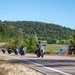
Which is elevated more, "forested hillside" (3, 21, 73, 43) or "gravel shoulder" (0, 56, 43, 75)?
"forested hillside" (3, 21, 73, 43)

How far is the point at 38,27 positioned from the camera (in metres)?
198

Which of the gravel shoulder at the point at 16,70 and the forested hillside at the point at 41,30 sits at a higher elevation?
the forested hillside at the point at 41,30

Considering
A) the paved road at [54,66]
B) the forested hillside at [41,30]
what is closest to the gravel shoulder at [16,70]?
the paved road at [54,66]

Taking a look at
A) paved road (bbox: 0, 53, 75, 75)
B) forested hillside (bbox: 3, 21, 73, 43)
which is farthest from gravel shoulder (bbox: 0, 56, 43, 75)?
forested hillside (bbox: 3, 21, 73, 43)

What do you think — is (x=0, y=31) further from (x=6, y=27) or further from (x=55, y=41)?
(x=55, y=41)

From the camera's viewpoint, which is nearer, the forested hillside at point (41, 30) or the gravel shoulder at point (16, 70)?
the gravel shoulder at point (16, 70)

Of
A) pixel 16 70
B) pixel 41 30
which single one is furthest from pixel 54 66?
pixel 41 30

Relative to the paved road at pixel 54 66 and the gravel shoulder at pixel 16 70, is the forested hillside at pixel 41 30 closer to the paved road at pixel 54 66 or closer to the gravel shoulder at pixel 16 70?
the paved road at pixel 54 66

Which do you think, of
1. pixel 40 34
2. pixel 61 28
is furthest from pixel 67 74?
pixel 61 28

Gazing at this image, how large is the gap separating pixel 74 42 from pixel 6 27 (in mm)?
78952

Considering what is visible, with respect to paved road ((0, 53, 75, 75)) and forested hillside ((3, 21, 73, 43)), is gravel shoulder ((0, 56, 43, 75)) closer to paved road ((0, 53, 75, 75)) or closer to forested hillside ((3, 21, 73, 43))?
paved road ((0, 53, 75, 75))

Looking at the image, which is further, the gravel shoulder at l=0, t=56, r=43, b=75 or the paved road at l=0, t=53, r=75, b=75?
the paved road at l=0, t=53, r=75, b=75

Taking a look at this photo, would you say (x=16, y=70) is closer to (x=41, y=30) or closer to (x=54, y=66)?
(x=54, y=66)

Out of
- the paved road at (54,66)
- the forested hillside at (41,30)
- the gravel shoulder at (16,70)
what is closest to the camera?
the gravel shoulder at (16,70)
